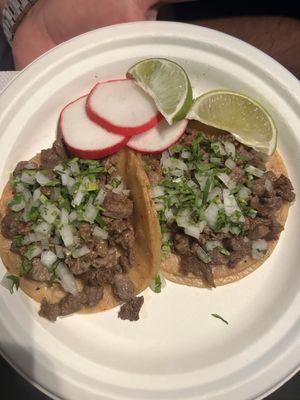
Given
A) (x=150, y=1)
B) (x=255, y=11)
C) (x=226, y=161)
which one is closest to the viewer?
(x=226, y=161)

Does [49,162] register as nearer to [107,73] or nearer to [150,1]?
[107,73]

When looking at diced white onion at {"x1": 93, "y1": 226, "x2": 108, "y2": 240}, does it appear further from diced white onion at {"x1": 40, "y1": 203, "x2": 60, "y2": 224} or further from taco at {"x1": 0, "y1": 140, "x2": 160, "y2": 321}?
diced white onion at {"x1": 40, "y1": 203, "x2": 60, "y2": 224}

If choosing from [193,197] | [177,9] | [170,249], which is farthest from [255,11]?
[170,249]

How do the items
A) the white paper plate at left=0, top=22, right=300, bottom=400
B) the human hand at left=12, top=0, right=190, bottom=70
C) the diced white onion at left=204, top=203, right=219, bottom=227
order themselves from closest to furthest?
the white paper plate at left=0, top=22, right=300, bottom=400 < the diced white onion at left=204, top=203, right=219, bottom=227 < the human hand at left=12, top=0, right=190, bottom=70

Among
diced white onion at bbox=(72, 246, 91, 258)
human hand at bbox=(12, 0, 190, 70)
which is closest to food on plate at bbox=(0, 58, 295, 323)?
diced white onion at bbox=(72, 246, 91, 258)

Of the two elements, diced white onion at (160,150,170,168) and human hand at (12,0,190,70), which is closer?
diced white onion at (160,150,170,168)

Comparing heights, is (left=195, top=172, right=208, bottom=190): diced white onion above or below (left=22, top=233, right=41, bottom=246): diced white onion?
above
